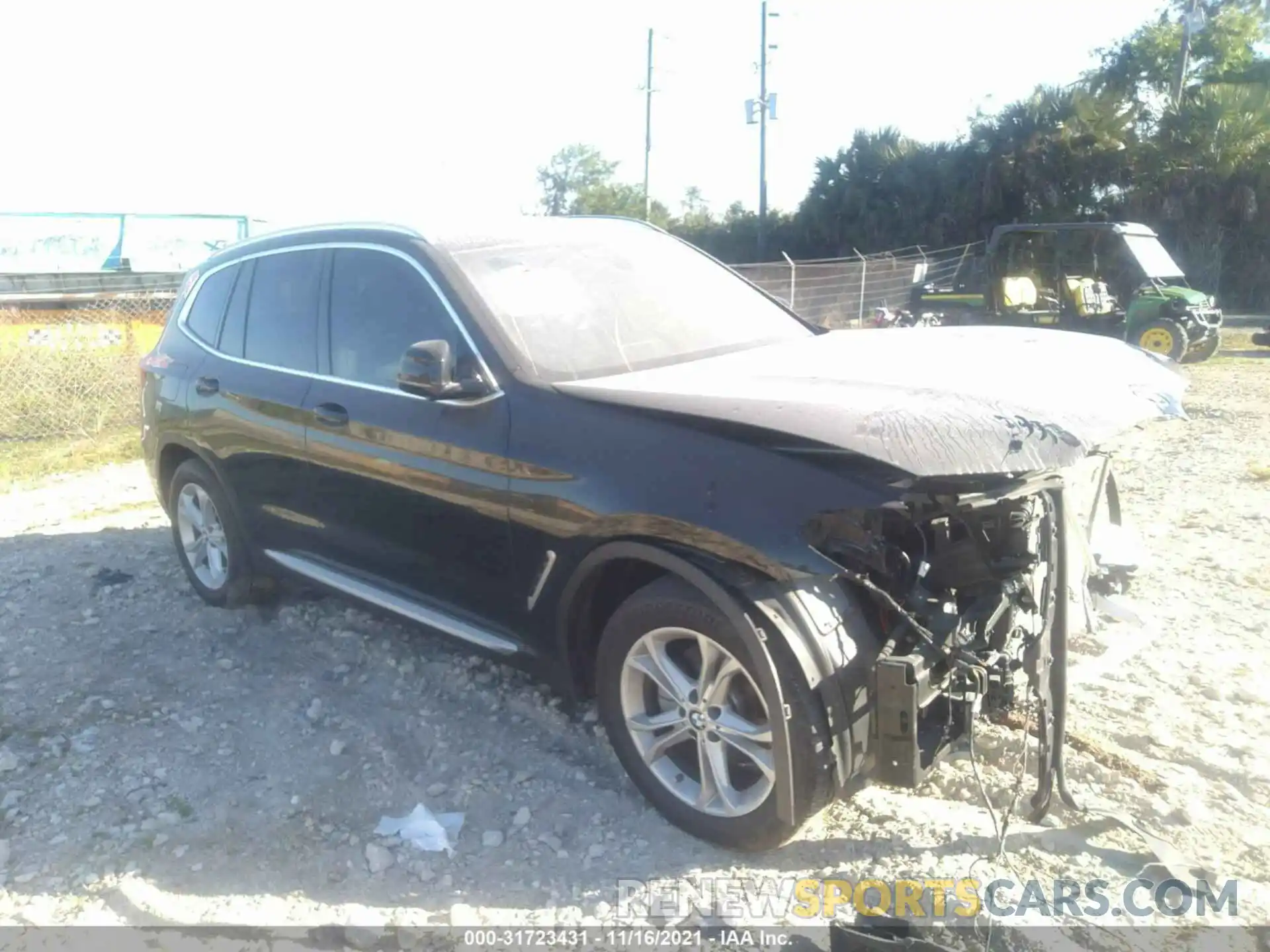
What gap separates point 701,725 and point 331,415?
208 centimetres

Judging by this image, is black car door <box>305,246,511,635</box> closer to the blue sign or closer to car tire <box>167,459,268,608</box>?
car tire <box>167,459,268,608</box>

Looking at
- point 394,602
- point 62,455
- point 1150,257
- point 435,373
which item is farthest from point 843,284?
point 435,373

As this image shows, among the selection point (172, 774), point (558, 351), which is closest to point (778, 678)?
point (558, 351)

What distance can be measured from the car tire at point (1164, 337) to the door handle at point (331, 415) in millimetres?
12649

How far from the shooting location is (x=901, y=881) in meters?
3.14

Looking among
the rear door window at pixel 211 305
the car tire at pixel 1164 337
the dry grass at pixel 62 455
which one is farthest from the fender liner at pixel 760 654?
the car tire at pixel 1164 337

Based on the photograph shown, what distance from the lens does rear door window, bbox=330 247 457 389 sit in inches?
161

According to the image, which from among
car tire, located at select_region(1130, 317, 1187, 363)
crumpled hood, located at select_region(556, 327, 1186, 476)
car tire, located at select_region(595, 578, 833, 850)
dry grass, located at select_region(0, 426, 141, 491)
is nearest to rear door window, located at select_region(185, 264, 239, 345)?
crumpled hood, located at select_region(556, 327, 1186, 476)

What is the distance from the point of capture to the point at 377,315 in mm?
4336

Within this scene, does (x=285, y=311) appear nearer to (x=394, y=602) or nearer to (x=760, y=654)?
(x=394, y=602)

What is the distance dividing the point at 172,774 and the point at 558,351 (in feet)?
6.86

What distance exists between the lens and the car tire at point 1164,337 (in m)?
14.2

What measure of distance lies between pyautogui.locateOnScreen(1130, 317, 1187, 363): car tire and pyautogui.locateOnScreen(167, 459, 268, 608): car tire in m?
12.5

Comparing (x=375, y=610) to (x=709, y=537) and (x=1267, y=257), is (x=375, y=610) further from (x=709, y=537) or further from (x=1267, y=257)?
(x=1267, y=257)
